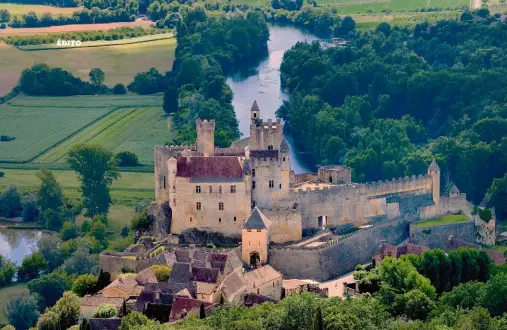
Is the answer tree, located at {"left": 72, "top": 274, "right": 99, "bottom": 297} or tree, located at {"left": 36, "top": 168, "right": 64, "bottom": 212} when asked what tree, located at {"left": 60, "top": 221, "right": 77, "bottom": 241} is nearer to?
tree, located at {"left": 36, "top": 168, "right": 64, "bottom": 212}

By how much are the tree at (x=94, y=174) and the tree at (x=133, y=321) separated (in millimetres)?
29521

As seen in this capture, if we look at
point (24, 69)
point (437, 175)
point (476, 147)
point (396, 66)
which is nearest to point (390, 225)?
point (437, 175)

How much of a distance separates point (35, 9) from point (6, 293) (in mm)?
74125

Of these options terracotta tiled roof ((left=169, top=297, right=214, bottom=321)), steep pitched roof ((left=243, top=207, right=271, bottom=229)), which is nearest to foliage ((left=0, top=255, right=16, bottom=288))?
steep pitched roof ((left=243, top=207, right=271, bottom=229))

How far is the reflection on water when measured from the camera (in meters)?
93.0

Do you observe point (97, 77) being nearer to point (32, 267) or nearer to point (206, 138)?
point (32, 267)

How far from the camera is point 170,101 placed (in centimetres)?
12100

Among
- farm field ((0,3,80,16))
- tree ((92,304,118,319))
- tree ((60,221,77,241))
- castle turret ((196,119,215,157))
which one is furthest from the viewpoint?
farm field ((0,3,80,16))

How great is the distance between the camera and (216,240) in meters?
77.5

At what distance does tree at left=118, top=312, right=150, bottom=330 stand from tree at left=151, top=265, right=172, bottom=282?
16.9 ft

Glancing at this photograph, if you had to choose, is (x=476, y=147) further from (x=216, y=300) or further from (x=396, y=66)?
(x=216, y=300)

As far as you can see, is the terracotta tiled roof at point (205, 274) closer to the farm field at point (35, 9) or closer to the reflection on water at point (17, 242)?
the reflection on water at point (17, 242)

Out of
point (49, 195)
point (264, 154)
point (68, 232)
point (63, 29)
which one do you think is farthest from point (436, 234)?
point (63, 29)

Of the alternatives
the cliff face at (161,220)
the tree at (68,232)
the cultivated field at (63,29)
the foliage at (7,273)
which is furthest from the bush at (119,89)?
the cliff face at (161,220)
